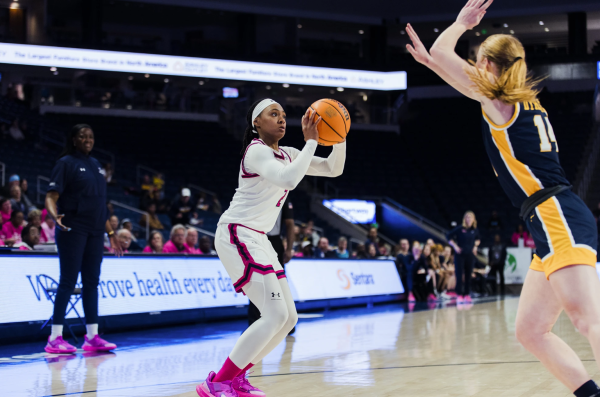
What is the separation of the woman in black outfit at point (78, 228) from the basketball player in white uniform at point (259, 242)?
9.29ft

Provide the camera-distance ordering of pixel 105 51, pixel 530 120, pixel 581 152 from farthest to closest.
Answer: pixel 581 152
pixel 105 51
pixel 530 120

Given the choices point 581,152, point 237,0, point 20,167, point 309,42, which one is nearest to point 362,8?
point 309,42

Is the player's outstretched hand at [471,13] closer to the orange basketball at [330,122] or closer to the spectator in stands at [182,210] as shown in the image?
the orange basketball at [330,122]

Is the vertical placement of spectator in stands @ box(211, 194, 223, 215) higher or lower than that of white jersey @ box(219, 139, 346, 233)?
lower

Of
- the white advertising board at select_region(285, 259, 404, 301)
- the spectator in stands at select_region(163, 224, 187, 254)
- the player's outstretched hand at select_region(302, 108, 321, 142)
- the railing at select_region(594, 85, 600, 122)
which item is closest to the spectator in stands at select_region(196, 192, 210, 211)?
the white advertising board at select_region(285, 259, 404, 301)

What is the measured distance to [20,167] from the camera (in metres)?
17.2

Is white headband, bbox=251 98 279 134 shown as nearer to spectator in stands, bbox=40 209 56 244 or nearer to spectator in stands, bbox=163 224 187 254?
spectator in stands, bbox=163 224 187 254

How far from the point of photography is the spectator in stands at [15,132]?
19.1m

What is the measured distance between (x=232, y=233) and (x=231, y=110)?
23.1 metres

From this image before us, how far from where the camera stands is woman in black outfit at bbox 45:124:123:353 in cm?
653

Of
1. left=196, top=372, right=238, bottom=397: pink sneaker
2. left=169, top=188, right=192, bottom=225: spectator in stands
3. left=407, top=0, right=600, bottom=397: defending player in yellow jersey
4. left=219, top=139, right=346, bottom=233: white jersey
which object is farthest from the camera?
left=169, top=188, right=192, bottom=225: spectator in stands

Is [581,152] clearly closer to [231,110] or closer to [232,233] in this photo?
[231,110]

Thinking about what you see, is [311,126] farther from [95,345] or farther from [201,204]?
[201,204]

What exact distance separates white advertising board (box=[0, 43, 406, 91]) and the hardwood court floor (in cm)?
1642
